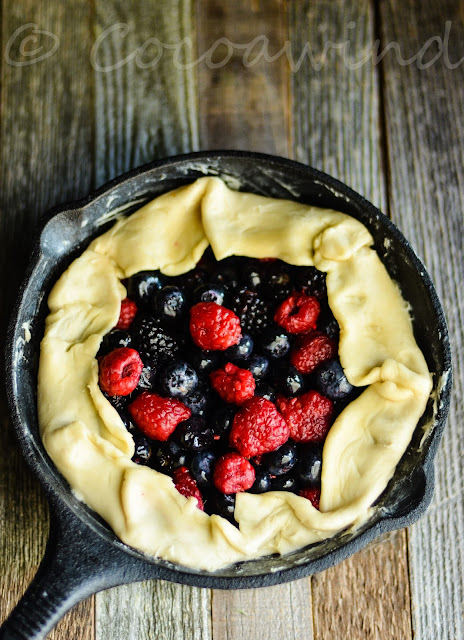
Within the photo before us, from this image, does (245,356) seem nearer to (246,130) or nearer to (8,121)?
(246,130)

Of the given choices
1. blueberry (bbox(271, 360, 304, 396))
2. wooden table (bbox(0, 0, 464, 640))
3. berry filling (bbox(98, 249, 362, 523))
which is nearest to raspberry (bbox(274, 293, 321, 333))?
berry filling (bbox(98, 249, 362, 523))

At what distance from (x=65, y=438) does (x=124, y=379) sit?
0.77 feet

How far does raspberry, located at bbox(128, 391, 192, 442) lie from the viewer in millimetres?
Result: 1842

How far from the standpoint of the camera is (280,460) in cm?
184

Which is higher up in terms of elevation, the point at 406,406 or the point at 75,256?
the point at 75,256

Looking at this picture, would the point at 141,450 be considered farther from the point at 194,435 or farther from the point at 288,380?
the point at 288,380

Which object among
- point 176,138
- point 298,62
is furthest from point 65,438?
point 298,62

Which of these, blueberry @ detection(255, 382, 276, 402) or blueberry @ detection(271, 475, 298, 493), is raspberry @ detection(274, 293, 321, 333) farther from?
blueberry @ detection(271, 475, 298, 493)

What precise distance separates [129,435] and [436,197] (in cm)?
137

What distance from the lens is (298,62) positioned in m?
2.45

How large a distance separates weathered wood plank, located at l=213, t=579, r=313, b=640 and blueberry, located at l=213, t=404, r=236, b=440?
0.59 m

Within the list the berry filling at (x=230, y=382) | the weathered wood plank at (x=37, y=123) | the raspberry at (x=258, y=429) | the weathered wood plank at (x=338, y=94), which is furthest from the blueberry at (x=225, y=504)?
the weathered wood plank at (x=338, y=94)

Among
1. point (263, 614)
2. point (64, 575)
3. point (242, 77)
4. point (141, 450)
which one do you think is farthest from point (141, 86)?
point (263, 614)

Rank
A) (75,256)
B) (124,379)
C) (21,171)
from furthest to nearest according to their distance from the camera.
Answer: (21,171) < (75,256) < (124,379)
